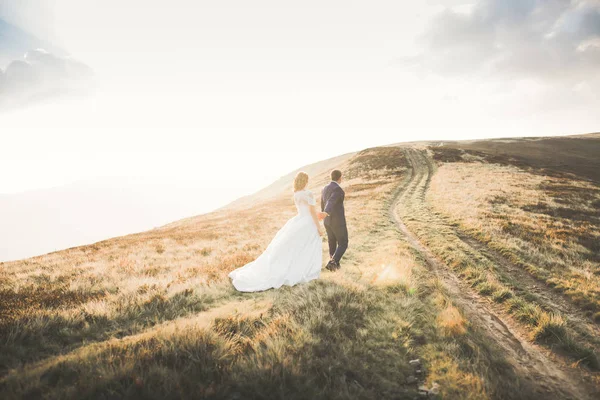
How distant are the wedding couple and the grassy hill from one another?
484 millimetres

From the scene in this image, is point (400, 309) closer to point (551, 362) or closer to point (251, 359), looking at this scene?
point (551, 362)

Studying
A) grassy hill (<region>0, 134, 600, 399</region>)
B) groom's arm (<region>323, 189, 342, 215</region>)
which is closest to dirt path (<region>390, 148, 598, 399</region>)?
grassy hill (<region>0, 134, 600, 399</region>)

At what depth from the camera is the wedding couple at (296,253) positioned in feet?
25.3

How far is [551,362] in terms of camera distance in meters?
4.92

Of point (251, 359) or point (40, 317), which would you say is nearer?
point (251, 359)

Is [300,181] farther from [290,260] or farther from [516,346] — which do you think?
[516,346]

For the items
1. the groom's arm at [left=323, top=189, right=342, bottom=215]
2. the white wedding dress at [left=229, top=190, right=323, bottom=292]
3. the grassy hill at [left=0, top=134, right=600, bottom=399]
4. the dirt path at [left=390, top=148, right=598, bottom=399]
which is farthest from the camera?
the groom's arm at [left=323, top=189, right=342, bottom=215]

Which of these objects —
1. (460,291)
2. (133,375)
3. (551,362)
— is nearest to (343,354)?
(133,375)

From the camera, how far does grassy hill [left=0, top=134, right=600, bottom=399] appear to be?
3684mm

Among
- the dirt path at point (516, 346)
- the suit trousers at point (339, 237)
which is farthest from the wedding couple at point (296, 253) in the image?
the dirt path at point (516, 346)

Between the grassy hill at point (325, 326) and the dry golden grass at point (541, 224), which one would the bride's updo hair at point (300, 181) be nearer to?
the grassy hill at point (325, 326)

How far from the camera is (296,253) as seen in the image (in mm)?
7973

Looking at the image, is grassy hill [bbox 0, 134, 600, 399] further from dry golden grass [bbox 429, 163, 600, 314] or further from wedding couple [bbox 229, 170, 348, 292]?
wedding couple [bbox 229, 170, 348, 292]

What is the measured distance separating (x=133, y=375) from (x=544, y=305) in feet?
30.8
